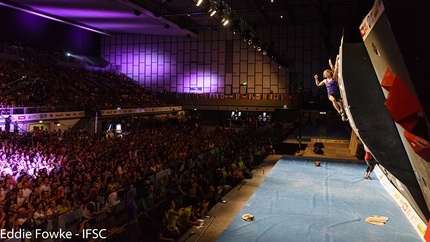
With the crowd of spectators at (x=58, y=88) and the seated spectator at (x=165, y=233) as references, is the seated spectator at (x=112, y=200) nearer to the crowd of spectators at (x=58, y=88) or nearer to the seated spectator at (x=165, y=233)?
the seated spectator at (x=165, y=233)

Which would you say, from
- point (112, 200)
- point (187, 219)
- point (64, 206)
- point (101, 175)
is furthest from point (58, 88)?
point (187, 219)

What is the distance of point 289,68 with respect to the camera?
30.7 meters

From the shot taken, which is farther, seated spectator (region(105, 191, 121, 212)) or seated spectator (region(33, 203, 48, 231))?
seated spectator (region(105, 191, 121, 212))

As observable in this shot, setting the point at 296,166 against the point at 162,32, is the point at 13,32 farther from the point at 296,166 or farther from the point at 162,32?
the point at 296,166

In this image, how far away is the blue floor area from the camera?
5.88 metres

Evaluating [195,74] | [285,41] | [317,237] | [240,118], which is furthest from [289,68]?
[317,237]

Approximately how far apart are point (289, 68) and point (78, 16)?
19.6 metres

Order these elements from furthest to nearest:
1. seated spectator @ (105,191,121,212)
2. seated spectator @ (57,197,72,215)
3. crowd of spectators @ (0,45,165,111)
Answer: crowd of spectators @ (0,45,165,111) < seated spectator @ (105,191,121,212) < seated spectator @ (57,197,72,215)

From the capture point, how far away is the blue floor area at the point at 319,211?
232 inches

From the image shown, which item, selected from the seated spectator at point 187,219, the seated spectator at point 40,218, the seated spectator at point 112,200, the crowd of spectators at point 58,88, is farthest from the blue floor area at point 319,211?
the crowd of spectators at point 58,88

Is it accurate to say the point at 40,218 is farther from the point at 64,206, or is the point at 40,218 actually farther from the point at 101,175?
the point at 101,175

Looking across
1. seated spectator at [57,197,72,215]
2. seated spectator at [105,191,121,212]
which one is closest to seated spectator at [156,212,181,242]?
seated spectator at [105,191,121,212]

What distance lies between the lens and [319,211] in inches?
277

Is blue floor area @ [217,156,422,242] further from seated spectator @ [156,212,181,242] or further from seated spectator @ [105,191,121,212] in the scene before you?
seated spectator @ [105,191,121,212]
